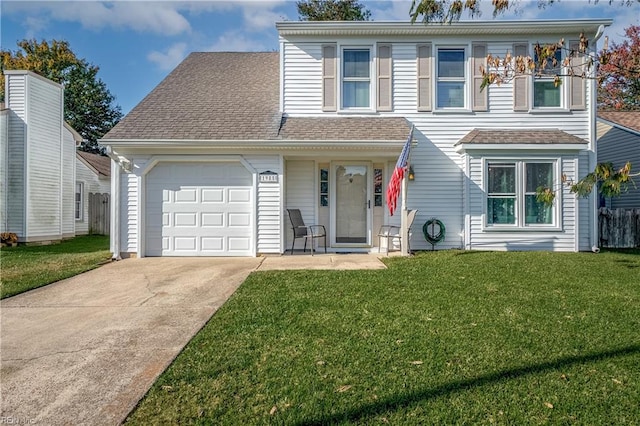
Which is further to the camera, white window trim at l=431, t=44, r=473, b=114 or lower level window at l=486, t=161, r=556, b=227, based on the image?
white window trim at l=431, t=44, r=473, b=114

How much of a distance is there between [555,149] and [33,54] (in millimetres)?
34017

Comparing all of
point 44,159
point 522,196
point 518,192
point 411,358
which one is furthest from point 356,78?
point 44,159

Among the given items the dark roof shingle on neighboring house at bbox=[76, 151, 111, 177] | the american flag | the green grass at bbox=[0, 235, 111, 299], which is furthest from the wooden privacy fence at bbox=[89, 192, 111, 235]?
the american flag

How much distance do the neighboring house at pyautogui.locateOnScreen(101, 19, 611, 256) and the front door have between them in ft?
0.09

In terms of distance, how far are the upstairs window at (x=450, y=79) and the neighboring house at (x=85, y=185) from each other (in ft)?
47.2

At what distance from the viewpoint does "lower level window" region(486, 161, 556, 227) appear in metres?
8.88

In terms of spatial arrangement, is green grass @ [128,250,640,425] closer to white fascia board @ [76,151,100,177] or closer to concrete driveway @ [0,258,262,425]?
concrete driveway @ [0,258,262,425]

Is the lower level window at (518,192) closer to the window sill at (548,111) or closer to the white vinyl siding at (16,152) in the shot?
the window sill at (548,111)

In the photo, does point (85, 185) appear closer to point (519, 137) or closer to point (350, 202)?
point (350, 202)

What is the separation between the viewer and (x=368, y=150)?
8500 millimetres

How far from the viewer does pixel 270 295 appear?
16.3ft

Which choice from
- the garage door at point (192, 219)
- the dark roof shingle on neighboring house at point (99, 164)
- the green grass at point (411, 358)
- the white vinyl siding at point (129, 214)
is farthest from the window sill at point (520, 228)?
the dark roof shingle on neighboring house at point (99, 164)

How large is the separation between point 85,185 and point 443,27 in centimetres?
1533

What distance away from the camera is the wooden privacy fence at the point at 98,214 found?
1589cm
